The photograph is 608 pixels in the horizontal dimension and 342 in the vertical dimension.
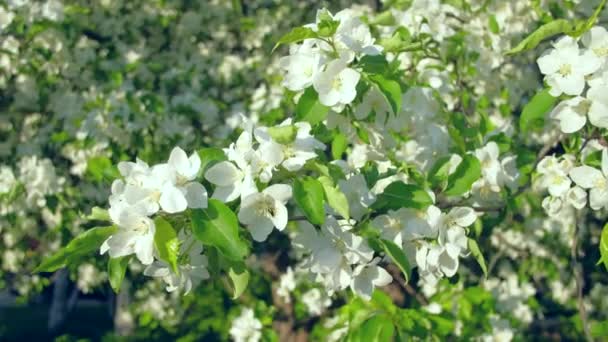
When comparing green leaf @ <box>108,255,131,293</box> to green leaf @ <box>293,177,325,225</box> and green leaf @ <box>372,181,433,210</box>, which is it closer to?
green leaf @ <box>293,177,325,225</box>

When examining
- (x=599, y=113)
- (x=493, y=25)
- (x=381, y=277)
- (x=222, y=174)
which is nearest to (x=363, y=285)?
(x=381, y=277)

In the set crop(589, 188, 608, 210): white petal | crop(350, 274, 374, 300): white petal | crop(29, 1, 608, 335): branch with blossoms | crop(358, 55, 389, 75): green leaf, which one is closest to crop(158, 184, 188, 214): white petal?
crop(29, 1, 608, 335): branch with blossoms

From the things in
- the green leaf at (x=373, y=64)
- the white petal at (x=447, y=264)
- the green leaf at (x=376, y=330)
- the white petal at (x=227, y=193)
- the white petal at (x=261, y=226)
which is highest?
the green leaf at (x=373, y=64)

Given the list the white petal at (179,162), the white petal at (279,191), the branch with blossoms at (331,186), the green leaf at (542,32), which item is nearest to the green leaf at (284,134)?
the branch with blossoms at (331,186)

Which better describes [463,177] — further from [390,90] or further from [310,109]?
[310,109]

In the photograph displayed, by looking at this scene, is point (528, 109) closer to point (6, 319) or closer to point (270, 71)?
point (270, 71)

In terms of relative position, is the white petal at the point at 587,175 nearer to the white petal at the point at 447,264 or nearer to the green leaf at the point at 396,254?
the white petal at the point at 447,264
